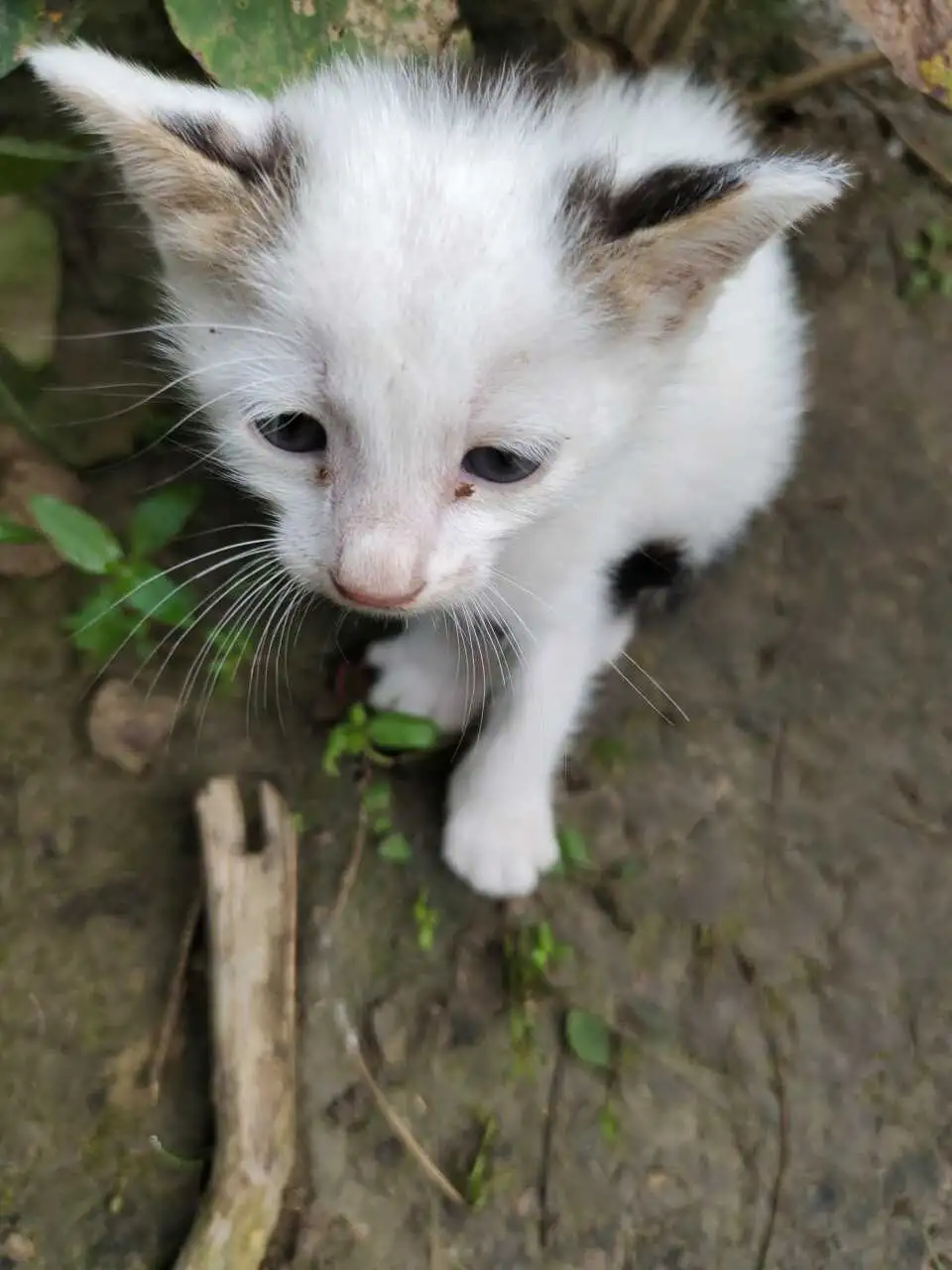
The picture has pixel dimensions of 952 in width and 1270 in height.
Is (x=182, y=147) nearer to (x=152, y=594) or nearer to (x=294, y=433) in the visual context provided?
(x=294, y=433)

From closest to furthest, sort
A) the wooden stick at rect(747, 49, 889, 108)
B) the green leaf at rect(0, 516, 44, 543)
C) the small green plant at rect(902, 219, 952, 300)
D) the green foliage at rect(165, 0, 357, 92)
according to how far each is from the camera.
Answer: the green foliage at rect(165, 0, 357, 92) < the green leaf at rect(0, 516, 44, 543) < the wooden stick at rect(747, 49, 889, 108) < the small green plant at rect(902, 219, 952, 300)

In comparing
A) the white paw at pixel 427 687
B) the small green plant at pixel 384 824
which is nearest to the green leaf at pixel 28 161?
the white paw at pixel 427 687

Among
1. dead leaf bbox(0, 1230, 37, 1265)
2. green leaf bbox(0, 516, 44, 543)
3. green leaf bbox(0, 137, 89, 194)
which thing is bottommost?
dead leaf bbox(0, 1230, 37, 1265)

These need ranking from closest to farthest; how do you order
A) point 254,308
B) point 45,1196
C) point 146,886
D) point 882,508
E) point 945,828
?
point 254,308
point 45,1196
point 146,886
point 945,828
point 882,508

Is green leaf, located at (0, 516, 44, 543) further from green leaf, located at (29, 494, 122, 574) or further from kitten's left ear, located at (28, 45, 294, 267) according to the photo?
kitten's left ear, located at (28, 45, 294, 267)

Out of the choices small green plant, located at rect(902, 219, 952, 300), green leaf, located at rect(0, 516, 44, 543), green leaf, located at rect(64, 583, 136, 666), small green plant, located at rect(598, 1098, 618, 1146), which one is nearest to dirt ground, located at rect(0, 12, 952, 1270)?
small green plant, located at rect(598, 1098, 618, 1146)

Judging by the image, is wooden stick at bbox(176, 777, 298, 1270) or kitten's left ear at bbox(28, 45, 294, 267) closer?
kitten's left ear at bbox(28, 45, 294, 267)

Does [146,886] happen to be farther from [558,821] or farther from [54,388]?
[54,388]

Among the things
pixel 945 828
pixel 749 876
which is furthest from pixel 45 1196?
pixel 945 828
